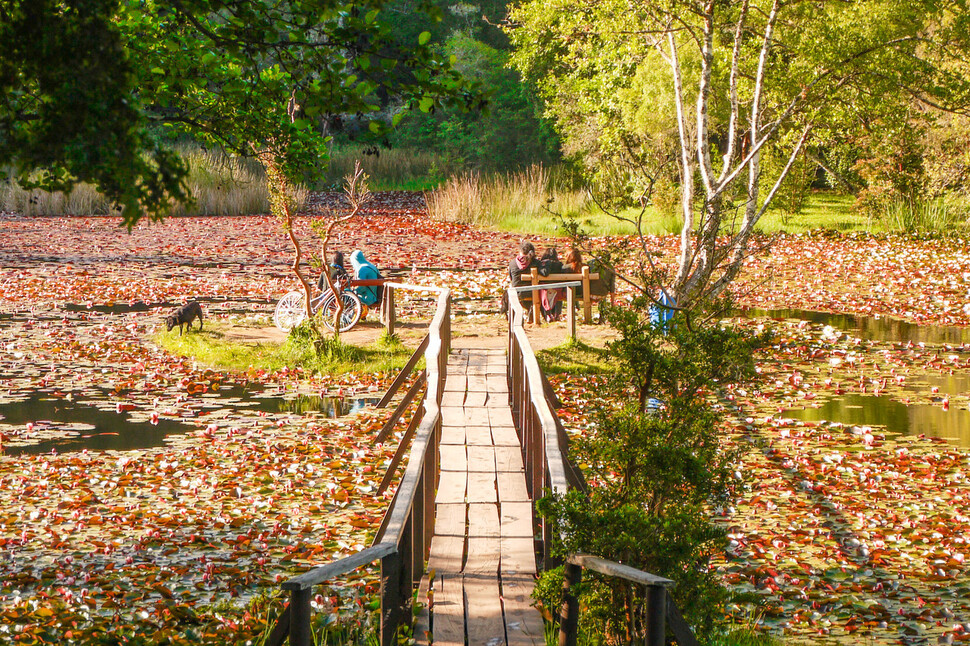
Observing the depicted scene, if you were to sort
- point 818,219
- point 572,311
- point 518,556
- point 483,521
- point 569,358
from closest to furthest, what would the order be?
point 518,556 → point 483,521 → point 569,358 → point 572,311 → point 818,219

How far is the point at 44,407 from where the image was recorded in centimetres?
1176

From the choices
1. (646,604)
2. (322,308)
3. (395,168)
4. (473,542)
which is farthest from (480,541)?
(395,168)

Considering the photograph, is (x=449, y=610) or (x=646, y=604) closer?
(x=646, y=604)

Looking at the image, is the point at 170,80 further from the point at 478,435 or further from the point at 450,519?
the point at 450,519

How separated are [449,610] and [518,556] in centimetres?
90

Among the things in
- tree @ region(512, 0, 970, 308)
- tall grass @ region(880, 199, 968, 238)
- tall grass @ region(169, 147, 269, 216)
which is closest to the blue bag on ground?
tree @ region(512, 0, 970, 308)

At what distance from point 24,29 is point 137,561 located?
4.25 metres

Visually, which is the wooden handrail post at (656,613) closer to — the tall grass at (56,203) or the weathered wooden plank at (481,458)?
the weathered wooden plank at (481,458)

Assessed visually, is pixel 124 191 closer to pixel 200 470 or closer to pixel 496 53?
pixel 200 470

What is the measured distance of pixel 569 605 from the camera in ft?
15.2

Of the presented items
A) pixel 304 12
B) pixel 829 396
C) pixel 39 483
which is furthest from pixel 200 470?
pixel 829 396

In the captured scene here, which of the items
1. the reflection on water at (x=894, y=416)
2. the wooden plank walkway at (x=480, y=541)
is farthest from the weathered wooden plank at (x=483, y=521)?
the reflection on water at (x=894, y=416)

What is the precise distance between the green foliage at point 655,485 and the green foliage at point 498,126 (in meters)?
45.2

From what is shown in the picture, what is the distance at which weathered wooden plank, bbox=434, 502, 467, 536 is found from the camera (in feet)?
21.7
